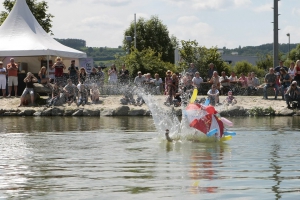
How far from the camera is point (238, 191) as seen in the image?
35.1 ft

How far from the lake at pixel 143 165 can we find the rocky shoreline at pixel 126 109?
6995 millimetres

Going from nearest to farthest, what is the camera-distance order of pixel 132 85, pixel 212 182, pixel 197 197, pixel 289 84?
1. pixel 197 197
2. pixel 212 182
3. pixel 289 84
4. pixel 132 85

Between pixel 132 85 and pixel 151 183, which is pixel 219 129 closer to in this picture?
pixel 151 183

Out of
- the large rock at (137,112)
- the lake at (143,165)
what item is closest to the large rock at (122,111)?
the large rock at (137,112)

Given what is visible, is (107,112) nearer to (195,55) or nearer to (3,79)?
(3,79)

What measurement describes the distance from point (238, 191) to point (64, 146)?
7.09 metres

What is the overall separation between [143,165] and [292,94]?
655 inches

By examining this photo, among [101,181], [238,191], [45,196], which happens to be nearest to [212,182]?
[238,191]

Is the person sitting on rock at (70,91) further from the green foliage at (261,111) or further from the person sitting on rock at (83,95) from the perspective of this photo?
the green foliage at (261,111)

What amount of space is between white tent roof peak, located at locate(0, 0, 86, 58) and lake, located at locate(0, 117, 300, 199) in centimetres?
1335

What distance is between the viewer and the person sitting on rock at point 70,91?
3153 cm

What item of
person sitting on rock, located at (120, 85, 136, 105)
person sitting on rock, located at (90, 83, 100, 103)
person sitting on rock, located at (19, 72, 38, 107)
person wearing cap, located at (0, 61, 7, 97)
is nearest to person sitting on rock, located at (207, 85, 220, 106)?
person sitting on rock, located at (120, 85, 136, 105)

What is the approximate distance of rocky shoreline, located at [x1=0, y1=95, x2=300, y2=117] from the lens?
28797 millimetres

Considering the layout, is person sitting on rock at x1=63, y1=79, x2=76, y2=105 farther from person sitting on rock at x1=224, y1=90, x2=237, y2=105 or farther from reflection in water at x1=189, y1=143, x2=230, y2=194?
reflection in water at x1=189, y1=143, x2=230, y2=194
